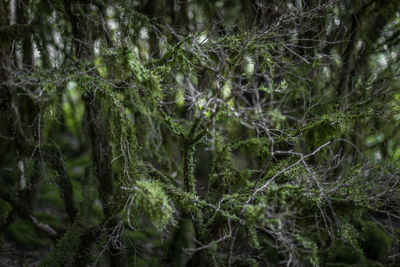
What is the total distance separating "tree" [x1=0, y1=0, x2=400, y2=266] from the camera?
3.15m

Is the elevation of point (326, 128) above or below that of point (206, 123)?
below

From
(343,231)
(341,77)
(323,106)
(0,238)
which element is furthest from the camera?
(0,238)

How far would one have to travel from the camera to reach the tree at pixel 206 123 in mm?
3150

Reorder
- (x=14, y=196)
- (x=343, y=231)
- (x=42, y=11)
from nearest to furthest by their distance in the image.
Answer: (x=343, y=231)
(x=42, y=11)
(x=14, y=196)

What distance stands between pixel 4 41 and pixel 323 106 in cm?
542

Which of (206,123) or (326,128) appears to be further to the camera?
(326,128)

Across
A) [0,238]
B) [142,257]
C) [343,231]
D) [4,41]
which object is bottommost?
[142,257]

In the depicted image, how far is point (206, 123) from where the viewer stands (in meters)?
3.36

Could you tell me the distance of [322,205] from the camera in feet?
11.0

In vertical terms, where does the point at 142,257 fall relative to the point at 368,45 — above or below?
below

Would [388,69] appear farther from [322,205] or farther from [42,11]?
[42,11]

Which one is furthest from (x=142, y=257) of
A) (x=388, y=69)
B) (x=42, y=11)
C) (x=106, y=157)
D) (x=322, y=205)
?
(x=388, y=69)

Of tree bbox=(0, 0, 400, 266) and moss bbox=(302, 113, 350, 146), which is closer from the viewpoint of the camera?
tree bbox=(0, 0, 400, 266)

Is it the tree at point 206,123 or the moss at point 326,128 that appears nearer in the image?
the tree at point 206,123
